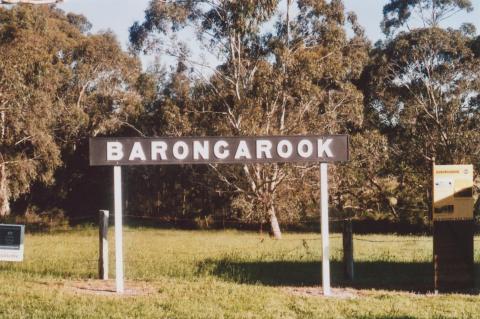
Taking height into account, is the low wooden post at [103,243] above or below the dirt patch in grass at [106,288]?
above

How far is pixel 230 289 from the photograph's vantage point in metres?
9.53

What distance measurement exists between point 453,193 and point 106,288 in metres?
5.51

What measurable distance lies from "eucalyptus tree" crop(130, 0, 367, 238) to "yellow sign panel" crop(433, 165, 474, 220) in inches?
688

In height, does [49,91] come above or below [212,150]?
above

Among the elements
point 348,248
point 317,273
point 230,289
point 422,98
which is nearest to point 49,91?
point 422,98

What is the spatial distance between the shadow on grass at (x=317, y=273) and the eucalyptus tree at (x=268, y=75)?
1448 centimetres

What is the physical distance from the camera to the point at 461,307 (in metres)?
8.32

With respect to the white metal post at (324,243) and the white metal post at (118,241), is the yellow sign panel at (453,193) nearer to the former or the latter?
the white metal post at (324,243)

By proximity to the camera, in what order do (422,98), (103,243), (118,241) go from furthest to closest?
(422,98) < (103,243) < (118,241)

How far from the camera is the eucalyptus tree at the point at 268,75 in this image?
27328mm

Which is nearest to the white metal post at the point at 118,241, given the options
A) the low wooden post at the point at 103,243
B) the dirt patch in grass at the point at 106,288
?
the dirt patch in grass at the point at 106,288

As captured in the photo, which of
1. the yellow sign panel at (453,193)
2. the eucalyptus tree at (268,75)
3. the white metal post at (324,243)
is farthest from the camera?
the eucalyptus tree at (268,75)

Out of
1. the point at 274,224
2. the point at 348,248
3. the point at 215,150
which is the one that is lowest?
the point at 274,224

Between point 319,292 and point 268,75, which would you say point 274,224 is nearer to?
point 268,75
